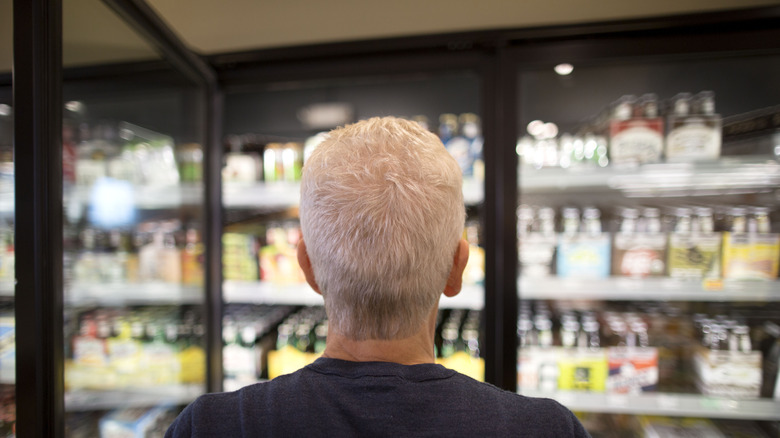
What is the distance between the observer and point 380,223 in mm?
568

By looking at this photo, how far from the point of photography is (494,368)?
4.16 feet

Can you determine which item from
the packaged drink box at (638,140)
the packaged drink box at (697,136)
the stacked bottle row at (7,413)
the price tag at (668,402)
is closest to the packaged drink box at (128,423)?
the stacked bottle row at (7,413)

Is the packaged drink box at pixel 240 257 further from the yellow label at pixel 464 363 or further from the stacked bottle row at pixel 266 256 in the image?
the yellow label at pixel 464 363

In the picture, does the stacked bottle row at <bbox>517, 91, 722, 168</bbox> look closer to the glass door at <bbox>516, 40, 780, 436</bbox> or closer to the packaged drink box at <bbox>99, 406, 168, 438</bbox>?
the glass door at <bbox>516, 40, 780, 436</bbox>

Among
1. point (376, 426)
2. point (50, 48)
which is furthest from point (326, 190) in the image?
point (50, 48)

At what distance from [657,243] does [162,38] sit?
1786mm

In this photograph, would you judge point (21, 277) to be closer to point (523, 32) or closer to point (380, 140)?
point (380, 140)

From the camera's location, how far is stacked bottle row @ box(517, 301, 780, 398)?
4.51 ft

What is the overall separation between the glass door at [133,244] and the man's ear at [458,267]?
1058 millimetres

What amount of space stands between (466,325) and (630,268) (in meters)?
0.67

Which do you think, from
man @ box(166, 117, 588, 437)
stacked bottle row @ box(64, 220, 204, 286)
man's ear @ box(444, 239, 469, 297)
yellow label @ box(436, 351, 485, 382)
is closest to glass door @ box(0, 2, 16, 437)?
stacked bottle row @ box(64, 220, 204, 286)

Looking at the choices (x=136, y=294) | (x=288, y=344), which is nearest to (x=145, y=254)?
(x=136, y=294)

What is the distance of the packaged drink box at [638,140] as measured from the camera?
141 cm

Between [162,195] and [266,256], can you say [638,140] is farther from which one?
[162,195]
